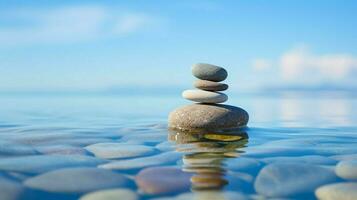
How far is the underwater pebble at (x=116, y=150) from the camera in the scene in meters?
4.95

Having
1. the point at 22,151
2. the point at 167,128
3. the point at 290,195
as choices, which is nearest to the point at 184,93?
the point at 167,128

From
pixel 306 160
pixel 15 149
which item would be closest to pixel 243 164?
pixel 306 160

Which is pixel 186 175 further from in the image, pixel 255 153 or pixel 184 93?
pixel 184 93

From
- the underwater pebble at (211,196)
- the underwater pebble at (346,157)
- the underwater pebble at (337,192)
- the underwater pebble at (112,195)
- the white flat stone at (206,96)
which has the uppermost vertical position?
the white flat stone at (206,96)

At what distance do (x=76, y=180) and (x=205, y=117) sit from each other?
164 inches

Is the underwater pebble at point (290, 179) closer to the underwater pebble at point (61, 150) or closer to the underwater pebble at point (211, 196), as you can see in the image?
the underwater pebble at point (211, 196)

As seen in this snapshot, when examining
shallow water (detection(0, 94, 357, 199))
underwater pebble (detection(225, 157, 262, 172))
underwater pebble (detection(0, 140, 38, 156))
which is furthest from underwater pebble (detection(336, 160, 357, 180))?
underwater pebble (detection(0, 140, 38, 156))

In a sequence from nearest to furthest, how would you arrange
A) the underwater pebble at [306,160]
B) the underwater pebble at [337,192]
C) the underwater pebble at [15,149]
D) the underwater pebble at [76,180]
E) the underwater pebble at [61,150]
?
the underwater pebble at [337,192] → the underwater pebble at [76,180] → the underwater pebble at [306,160] → the underwater pebble at [15,149] → the underwater pebble at [61,150]

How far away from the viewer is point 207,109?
7.71 meters

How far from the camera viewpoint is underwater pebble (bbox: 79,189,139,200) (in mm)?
3236

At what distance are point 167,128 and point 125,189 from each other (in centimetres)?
479

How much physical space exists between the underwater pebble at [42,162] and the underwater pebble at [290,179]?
1.76m

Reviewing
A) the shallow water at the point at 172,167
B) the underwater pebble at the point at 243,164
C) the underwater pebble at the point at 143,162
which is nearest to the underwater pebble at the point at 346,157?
the shallow water at the point at 172,167

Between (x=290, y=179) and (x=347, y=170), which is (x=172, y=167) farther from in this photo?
(x=347, y=170)
